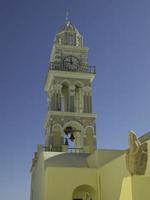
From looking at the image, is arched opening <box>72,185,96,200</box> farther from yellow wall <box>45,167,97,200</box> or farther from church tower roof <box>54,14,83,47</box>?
church tower roof <box>54,14,83,47</box>

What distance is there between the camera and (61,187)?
20.8 metres

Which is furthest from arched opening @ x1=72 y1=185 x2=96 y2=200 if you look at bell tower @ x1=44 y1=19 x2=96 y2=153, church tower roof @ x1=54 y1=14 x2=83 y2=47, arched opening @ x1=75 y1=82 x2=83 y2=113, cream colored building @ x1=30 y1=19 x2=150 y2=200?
church tower roof @ x1=54 y1=14 x2=83 y2=47

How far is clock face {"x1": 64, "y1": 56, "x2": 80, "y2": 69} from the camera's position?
3047cm

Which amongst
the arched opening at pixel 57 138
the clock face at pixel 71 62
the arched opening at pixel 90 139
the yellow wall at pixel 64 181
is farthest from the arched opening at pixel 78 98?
the yellow wall at pixel 64 181

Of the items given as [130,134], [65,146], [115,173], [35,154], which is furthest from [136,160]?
[35,154]

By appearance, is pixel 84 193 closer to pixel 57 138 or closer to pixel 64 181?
pixel 64 181

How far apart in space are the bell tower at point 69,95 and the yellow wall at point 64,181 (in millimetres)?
5224

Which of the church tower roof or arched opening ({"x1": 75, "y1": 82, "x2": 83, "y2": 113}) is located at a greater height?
the church tower roof

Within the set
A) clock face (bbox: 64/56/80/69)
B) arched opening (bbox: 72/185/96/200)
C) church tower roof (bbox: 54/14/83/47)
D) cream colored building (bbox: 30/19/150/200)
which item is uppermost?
church tower roof (bbox: 54/14/83/47)

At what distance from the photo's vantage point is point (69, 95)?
95.5 ft

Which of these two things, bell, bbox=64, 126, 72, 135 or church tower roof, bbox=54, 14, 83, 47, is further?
church tower roof, bbox=54, 14, 83, 47

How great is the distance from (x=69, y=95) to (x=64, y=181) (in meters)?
9.84

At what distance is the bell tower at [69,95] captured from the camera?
27.5m

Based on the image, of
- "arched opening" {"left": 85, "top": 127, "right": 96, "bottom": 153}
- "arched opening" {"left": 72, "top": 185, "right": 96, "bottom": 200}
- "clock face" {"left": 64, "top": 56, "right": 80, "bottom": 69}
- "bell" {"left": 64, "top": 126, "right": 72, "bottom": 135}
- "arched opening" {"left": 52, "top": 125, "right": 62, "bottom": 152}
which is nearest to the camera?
"arched opening" {"left": 72, "top": 185, "right": 96, "bottom": 200}
